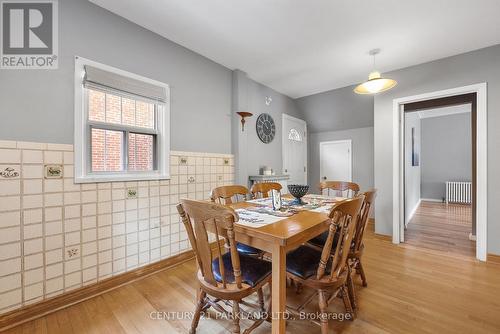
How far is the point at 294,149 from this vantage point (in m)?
4.52

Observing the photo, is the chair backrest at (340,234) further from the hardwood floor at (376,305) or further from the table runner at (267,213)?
the hardwood floor at (376,305)

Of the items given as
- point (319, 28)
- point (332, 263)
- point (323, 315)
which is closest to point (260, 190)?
point (332, 263)

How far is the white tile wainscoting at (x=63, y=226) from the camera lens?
154 cm

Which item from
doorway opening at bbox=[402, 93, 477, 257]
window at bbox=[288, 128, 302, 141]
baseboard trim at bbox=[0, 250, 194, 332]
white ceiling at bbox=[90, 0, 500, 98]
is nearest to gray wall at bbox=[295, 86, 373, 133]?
window at bbox=[288, 128, 302, 141]

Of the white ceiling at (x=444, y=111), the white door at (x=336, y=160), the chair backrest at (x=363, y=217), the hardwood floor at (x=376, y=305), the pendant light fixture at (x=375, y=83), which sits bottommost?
the hardwood floor at (x=376, y=305)

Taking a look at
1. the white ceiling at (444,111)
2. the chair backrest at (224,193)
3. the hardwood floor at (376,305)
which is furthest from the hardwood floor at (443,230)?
the chair backrest at (224,193)

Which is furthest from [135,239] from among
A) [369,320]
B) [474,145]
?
[474,145]

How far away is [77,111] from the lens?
1.83 m

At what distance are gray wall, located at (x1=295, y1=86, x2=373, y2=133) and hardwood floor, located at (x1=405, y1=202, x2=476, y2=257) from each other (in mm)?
2084

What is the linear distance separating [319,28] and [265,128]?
1836 millimetres

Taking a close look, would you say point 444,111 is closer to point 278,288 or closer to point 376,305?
point 376,305

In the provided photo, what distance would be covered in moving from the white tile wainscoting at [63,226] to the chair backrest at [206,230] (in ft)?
3.87

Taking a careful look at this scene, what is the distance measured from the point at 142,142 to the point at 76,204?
2.82 feet

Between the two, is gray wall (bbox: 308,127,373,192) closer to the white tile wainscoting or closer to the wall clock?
the wall clock
